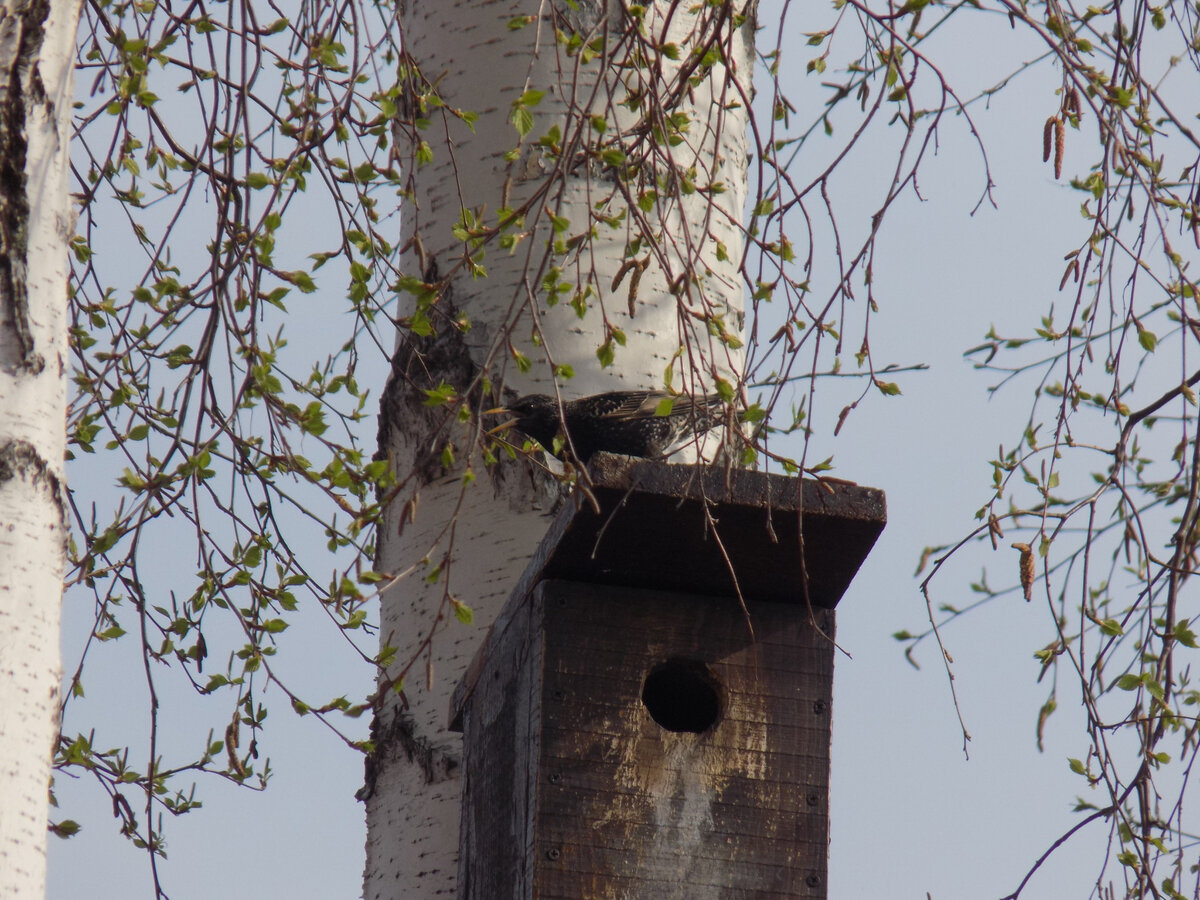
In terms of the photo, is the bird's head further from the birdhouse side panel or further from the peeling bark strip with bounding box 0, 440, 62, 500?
the peeling bark strip with bounding box 0, 440, 62, 500

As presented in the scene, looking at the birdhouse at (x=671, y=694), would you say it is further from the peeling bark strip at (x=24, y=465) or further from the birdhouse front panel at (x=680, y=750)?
the peeling bark strip at (x=24, y=465)

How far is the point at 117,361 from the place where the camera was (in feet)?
8.62

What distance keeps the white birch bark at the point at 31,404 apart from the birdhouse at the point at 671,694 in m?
0.66

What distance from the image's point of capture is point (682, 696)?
2281 millimetres

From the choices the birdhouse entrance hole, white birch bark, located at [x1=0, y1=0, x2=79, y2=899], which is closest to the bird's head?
the birdhouse entrance hole

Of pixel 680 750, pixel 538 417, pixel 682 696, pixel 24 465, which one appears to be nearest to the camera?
pixel 24 465

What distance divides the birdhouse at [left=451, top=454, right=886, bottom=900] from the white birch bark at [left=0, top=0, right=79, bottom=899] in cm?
66

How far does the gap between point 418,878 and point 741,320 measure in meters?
1.10

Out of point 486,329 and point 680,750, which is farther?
point 486,329

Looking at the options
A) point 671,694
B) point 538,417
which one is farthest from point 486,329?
point 671,694

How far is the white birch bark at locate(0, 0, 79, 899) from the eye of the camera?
4.71ft

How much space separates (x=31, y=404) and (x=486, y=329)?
1.09 m

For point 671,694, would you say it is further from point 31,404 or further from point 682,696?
point 31,404

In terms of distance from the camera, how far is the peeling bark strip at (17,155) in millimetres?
1570
